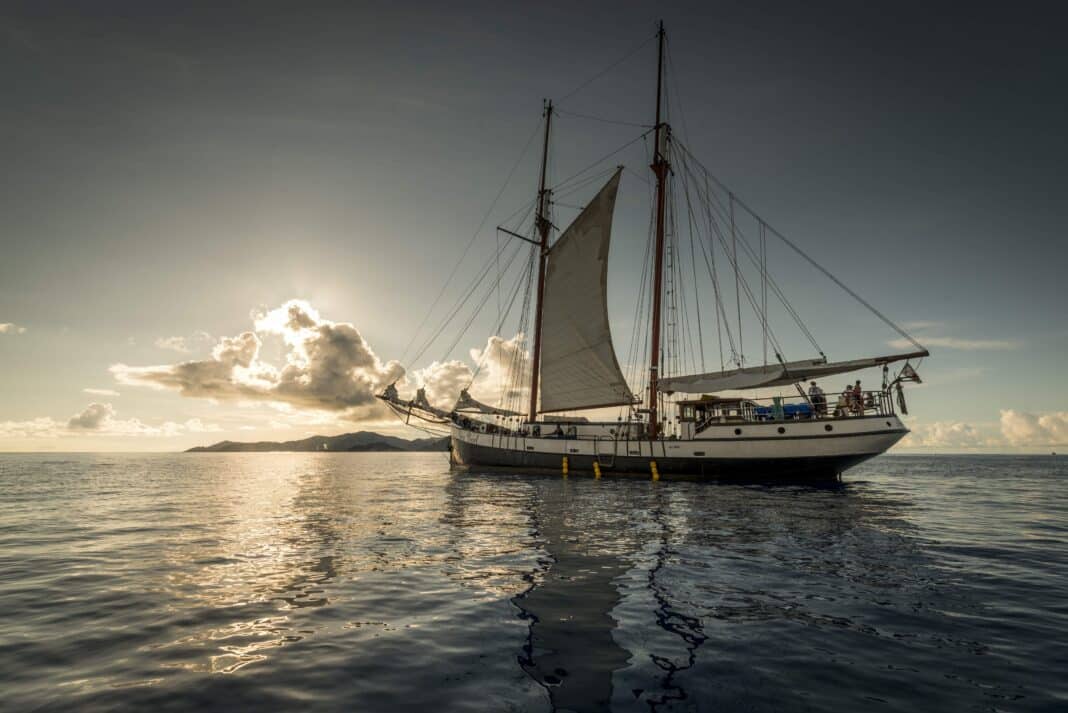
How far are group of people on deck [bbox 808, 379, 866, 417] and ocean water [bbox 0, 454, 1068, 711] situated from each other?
51.0 feet

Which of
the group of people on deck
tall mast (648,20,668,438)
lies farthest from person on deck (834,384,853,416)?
tall mast (648,20,668,438)

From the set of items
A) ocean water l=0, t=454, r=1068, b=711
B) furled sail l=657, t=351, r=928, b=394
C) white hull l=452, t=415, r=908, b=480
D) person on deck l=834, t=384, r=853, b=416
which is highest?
furled sail l=657, t=351, r=928, b=394

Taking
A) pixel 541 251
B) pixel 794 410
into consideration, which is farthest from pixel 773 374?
pixel 541 251

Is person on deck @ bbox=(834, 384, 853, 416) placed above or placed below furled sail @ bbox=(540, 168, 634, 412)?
below

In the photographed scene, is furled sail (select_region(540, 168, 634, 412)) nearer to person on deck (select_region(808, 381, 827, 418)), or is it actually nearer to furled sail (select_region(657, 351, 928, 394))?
furled sail (select_region(657, 351, 928, 394))

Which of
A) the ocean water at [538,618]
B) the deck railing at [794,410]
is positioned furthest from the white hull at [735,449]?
the ocean water at [538,618]

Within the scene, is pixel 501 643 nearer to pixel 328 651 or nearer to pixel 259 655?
pixel 328 651

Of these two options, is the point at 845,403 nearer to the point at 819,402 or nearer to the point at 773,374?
the point at 819,402

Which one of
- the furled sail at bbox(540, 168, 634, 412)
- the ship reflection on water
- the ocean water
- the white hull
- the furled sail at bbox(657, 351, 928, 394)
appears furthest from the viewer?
the furled sail at bbox(540, 168, 634, 412)

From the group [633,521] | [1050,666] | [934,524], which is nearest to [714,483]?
[934,524]

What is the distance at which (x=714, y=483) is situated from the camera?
30.8m

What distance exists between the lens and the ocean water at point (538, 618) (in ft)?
Result: 15.8

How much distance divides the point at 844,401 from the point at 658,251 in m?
17.2

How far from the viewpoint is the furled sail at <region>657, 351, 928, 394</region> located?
102ft
